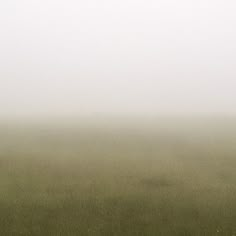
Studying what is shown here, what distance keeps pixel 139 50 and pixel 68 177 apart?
172 meters

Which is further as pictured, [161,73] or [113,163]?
[161,73]

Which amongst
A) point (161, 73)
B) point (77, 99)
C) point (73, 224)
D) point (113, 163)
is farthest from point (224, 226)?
point (161, 73)

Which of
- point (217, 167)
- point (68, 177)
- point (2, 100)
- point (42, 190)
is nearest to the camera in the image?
point (42, 190)

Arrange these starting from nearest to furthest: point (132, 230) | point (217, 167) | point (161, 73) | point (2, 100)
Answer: point (132, 230) → point (217, 167) → point (2, 100) → point (161, 73)

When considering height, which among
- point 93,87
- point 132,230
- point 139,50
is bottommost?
point 132,230

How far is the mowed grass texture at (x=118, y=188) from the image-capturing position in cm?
1362

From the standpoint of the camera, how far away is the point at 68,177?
2039 cm

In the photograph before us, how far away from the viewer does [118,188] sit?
18016mm

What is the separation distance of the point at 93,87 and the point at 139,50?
57.1 m

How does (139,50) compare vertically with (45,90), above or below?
above

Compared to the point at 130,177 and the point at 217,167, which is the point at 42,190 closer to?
the point at 130,177

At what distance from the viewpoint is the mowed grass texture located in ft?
44.7

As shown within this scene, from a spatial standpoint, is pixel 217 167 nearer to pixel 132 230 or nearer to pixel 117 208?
pixel 117 208

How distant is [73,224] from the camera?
13664mm
